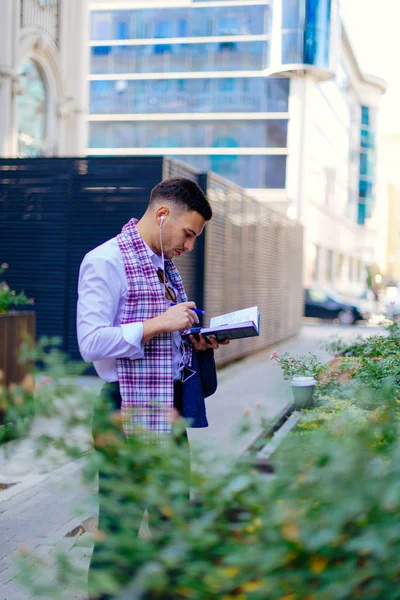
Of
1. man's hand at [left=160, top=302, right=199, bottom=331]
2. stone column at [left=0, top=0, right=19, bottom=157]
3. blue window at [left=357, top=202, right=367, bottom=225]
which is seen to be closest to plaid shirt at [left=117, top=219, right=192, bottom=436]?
man's hand at [left=160, top=302, right=199, bottom=331]

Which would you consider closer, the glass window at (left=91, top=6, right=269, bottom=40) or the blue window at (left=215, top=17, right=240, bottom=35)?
the glass window at (left=91, top=6, right=269, bottom=40)

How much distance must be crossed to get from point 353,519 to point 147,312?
6.07 feet

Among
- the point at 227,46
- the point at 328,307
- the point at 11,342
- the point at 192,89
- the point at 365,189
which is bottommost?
the point at 328,307

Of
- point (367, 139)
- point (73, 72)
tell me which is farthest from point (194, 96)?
point (73, 72)

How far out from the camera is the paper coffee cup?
163 inches

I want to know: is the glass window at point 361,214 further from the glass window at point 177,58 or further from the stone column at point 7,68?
the stone column at point 7,68

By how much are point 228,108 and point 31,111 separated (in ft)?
120

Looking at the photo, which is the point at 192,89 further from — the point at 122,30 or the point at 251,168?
the point at 251,168

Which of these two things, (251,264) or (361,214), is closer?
(251,264)

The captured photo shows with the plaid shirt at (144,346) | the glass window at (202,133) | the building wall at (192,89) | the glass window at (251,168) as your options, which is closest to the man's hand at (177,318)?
the plaid shirt at (144,346)

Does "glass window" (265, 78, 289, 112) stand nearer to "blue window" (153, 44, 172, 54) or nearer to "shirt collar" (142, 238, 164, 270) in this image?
"blue window" (153, 44, 172, 54)

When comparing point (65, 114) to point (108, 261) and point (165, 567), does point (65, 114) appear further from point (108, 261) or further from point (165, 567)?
point (165, 567)

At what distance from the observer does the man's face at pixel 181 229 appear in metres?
3.11

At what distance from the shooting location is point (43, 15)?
52.5 ft
